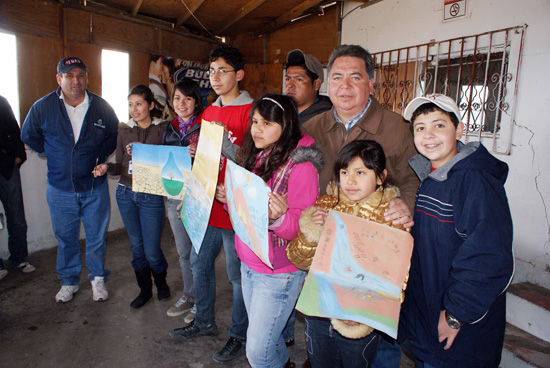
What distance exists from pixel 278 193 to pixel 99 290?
249 cm

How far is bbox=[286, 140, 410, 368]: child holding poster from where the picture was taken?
1417mm

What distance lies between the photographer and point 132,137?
2795 mm

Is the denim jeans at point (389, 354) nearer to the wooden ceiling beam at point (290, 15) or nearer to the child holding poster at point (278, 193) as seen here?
the child holding poster at point (278, 193)

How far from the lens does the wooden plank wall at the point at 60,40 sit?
4035mm

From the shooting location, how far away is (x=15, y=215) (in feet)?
12.4

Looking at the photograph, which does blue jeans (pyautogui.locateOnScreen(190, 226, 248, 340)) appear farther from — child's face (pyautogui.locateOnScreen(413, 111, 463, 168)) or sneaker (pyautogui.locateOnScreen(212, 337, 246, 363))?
child's face (pyautogui.locateOnScreen(413, 111, 463, 168))

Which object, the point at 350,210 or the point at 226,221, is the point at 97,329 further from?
the point at 350,210

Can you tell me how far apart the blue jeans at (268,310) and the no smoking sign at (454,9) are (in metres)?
3.41

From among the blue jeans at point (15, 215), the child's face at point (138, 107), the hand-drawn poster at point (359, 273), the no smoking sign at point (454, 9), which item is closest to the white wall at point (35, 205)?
the blue jeans at point (15, 215)

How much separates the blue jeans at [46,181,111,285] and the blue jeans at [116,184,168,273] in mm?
461

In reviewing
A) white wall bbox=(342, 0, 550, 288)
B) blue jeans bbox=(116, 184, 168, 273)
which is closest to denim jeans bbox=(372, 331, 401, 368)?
blue jeans bbox=(116, 184, 168, 273)

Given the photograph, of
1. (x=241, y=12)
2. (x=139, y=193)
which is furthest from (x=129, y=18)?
(x=139, y=193)

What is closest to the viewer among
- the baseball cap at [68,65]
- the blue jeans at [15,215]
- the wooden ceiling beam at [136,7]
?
the baseball cap at [68,65]

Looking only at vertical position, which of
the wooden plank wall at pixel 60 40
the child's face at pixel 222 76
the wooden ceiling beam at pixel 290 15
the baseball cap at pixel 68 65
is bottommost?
the child's face at pixel 222 76
